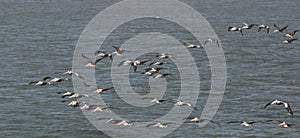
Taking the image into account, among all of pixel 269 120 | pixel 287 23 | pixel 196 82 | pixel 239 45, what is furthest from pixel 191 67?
pixel 287 23

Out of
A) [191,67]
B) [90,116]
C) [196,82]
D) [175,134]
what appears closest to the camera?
[175,134]

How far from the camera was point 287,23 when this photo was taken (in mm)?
106438

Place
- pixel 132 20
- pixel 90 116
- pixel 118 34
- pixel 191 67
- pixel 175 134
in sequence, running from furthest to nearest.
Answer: pixel 132 20 → pixel 118 34 → pixel 191 67 → pixel 90 116 → pixel 175 134

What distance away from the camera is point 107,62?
8594 centimetres

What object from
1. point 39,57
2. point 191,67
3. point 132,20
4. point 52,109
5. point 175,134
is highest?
point 132,20

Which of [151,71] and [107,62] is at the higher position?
[107,62]

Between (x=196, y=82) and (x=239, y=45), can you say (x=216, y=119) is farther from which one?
(x=239, y=45)

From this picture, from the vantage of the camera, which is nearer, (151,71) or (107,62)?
(151,71)

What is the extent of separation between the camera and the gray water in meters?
63.3

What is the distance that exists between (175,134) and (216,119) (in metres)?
5.00

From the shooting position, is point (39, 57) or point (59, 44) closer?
point (39, 57)

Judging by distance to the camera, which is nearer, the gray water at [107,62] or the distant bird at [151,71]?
the gray water at [107,62]

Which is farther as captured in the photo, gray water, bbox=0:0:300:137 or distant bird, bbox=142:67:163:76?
distant bird, bbox=142:67:163:76

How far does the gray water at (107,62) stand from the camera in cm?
6331
